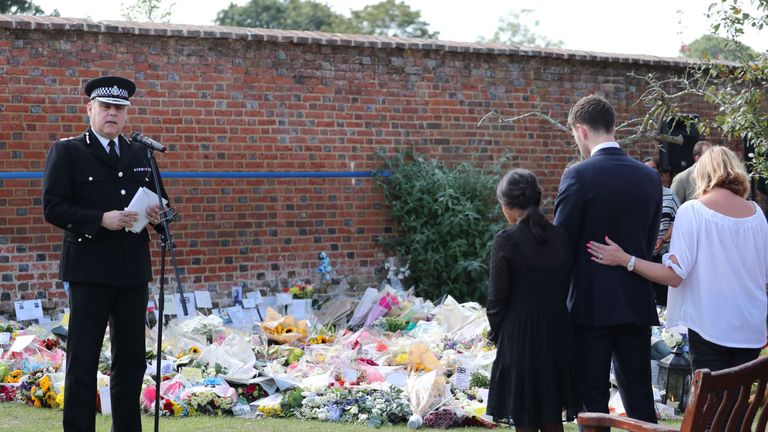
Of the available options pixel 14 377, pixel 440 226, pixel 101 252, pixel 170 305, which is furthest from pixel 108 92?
pixel 440 226

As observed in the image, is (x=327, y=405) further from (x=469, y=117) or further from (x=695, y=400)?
(x=469, y=117)

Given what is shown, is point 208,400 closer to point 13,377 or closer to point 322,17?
point 13,377

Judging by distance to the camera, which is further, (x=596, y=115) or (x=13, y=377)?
(x=13, y=377)

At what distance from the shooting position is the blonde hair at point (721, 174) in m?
4.48

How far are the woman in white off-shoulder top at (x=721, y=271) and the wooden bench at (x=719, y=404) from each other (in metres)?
0.90

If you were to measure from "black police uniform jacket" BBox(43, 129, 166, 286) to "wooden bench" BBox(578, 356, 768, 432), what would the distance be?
2.51 m

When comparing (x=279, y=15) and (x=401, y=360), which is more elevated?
(x=279, y=15)

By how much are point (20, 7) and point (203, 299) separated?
626 inches

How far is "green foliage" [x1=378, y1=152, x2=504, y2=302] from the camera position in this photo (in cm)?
987

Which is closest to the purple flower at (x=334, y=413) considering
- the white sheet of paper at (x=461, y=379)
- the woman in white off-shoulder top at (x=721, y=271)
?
the white sheet of paper at (x=461, y=379)

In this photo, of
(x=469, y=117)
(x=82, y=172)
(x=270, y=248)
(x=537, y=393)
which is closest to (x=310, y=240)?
(x=270, y=248)

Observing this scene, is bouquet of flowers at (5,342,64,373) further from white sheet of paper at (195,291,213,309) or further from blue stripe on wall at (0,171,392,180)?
white sheet of paper at (195,291,213,309)

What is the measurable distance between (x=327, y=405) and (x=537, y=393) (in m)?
2.24

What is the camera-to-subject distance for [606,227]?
424 centimetres
